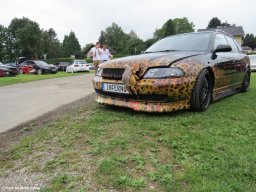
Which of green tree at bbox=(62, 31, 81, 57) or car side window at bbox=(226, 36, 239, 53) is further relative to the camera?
green tree at bbox=(62, 31, 81, 57)

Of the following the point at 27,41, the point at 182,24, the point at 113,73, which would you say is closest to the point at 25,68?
the point at 113,73

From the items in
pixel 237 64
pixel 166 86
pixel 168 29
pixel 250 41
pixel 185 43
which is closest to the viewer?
pixel 166 86

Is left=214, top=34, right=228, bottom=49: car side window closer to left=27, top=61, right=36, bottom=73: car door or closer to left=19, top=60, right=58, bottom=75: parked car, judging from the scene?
left=19, top=60, right=58, bottom=75: parked car

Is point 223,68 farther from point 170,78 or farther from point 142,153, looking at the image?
point 142,153

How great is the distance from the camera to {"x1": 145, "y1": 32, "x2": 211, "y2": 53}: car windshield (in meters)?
5.92

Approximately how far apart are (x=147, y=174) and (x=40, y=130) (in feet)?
7.64

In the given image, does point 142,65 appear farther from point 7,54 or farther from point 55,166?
point 7,54

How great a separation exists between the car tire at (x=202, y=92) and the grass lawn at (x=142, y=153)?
16cm

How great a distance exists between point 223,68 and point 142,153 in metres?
3.23

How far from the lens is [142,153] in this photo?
11.3ft

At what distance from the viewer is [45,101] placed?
8203 mm

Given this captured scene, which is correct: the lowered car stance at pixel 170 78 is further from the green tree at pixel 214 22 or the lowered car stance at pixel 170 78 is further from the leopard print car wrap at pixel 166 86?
the green tree at pixel 214 22

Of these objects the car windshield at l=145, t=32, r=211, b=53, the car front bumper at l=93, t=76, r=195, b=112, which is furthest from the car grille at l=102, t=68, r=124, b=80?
the car windshield at l=145, t=32, r=211, b=53

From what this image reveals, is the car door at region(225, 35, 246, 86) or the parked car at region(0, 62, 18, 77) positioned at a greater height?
the car door at region(225, 35, 246, 86)
